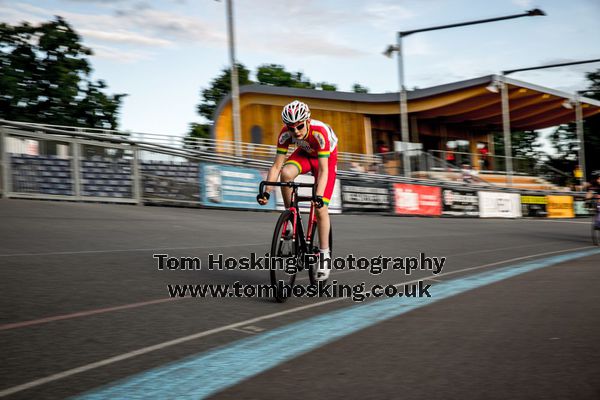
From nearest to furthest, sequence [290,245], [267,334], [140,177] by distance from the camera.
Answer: [267,334]
[290,245]
[140,177]

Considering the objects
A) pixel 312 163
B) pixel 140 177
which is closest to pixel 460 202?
pixel 140 177

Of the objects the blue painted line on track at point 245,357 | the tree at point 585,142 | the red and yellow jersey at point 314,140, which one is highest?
the tree at point 585,142

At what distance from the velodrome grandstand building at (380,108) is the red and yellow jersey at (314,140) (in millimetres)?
32836

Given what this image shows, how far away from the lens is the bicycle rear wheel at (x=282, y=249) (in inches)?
224

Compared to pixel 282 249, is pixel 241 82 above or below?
above

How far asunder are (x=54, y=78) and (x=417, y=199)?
30.5 metres

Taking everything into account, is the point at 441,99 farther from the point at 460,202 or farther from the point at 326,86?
the point at 326,86

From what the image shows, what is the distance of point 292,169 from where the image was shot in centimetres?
645

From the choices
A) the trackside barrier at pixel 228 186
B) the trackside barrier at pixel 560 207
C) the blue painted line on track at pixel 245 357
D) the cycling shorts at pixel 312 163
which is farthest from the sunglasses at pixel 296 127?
the trackside barrier at pixel 560 207

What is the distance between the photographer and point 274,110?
42375 millimetres

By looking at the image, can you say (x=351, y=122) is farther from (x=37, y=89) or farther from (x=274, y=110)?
(x=37, y=89)

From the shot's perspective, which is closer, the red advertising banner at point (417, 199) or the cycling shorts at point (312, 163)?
the cycling shorts at point (312, 163)

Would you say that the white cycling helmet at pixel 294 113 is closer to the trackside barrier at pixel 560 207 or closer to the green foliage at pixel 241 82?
the trackside barrier at pixel 560 207

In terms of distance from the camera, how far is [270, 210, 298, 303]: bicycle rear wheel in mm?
5688
